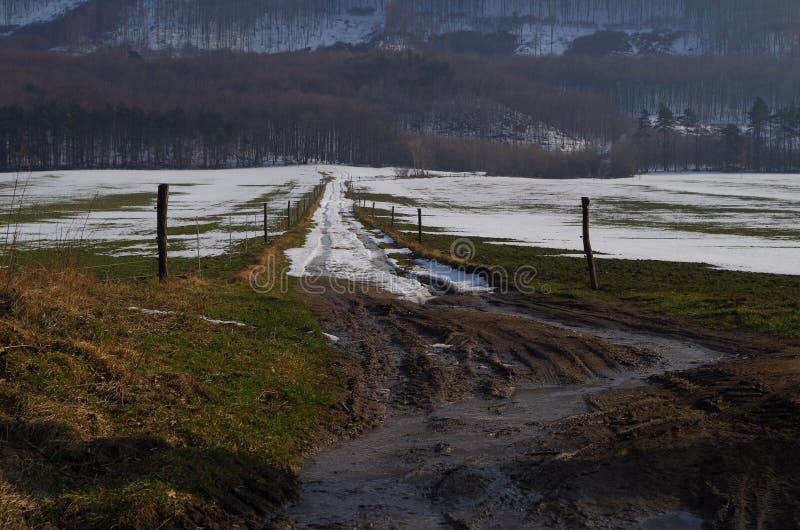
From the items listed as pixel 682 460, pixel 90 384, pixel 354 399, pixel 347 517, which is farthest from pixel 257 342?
pixel 682 460

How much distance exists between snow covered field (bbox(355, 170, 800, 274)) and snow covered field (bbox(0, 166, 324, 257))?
17044 millimetres

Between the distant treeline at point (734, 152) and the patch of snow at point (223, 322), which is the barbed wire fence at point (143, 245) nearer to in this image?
the patch of snow at point (223, 322)

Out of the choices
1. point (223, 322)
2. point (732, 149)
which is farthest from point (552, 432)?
point (732, 149)

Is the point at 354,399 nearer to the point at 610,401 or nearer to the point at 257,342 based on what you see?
the point at 257,342

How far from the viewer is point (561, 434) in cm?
1017

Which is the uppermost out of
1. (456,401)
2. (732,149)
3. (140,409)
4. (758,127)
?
(758,127)

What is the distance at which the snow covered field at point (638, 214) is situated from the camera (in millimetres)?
39500

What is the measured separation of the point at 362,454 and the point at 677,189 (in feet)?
402

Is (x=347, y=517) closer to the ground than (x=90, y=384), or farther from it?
closer to the ground

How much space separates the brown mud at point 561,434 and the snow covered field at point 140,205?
23.3ft

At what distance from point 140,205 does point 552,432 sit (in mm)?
78012

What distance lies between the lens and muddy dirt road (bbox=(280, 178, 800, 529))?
307 inches

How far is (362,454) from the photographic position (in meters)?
→ 9.70

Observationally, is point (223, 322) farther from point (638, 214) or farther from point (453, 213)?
point (638, 214)
